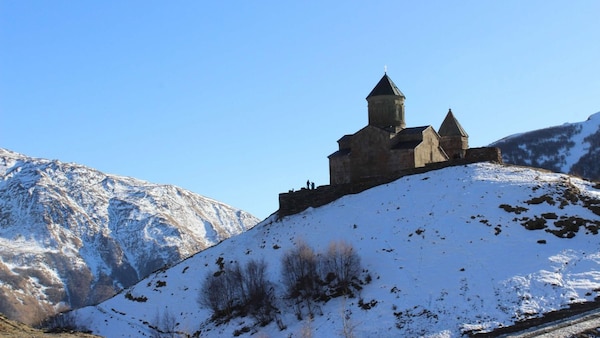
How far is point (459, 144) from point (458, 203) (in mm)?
16241

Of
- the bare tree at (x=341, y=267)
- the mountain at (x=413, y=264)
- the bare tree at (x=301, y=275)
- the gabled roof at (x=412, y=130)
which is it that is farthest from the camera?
the gabled roof at (x=412, y=130)

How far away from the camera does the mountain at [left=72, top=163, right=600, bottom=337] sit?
40.6 m

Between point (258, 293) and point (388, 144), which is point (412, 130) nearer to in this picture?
point (388, 144)

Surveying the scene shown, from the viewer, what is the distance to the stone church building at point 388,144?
60.8 metres

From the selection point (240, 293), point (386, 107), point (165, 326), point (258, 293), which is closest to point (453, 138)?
point (386, 107)

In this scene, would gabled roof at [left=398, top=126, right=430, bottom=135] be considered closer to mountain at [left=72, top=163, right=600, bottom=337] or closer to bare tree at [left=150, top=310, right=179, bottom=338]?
mountain at [left=72, top=163, right=600, bottom=337]

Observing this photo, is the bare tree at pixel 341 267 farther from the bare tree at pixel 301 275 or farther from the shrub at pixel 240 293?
the shrub at pixel 240 293

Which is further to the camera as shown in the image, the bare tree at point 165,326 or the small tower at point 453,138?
the small tower at point 453,138

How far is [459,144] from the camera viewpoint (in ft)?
219

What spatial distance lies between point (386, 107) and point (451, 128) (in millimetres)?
6099

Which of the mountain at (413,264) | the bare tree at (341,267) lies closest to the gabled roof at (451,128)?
the mountain at (413,264)

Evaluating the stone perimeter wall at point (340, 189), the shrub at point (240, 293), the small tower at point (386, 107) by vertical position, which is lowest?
the shrub at point (240, 293)

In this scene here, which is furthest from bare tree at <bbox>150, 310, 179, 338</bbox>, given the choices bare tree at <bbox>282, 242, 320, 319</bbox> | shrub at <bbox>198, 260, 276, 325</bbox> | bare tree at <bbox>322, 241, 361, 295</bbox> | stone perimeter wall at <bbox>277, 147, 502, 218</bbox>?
stone perimeter wall at <bbox>277, 147, 502, 218</bbox>

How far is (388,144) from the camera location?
61594 millimetres
